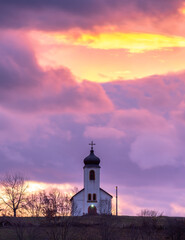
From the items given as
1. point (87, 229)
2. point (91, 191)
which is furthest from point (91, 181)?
point (87, 229)

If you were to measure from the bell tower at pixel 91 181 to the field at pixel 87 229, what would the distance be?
2988cm

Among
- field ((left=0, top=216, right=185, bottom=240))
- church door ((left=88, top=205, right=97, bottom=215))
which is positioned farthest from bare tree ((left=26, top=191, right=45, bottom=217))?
church door ((left=88, top=205, right=97, bottom=215))

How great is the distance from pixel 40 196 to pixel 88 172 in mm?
38514

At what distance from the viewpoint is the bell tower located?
4882 inches

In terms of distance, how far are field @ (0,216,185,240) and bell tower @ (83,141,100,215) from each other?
2988 cm

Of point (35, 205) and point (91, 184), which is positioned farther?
point (91, 184)

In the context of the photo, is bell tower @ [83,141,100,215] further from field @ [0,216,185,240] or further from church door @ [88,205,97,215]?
field @ [0,216,185,240]

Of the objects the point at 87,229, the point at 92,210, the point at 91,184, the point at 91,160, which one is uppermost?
the point at 91,160

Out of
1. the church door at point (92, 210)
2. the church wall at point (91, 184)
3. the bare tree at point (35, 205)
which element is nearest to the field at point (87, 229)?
the bare tree at point (35, 205)

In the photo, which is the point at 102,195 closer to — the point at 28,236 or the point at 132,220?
the point at 132,220

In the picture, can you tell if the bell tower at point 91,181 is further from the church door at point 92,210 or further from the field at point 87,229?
the field at point 87,229

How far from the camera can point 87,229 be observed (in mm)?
87062

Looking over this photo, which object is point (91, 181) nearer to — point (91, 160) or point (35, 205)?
point (91, 160)

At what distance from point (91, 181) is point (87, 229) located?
126 ft
